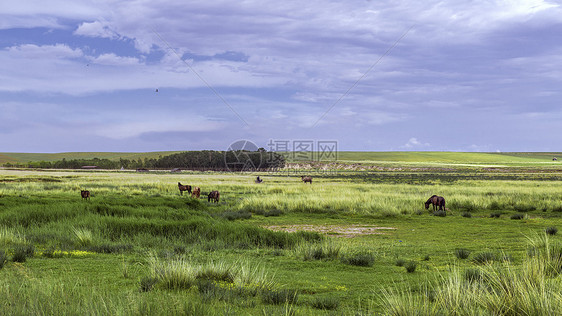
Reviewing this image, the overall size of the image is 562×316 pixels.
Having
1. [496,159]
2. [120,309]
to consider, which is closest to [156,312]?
[120,309]

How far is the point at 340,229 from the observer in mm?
18531

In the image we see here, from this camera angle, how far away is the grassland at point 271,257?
5.61m

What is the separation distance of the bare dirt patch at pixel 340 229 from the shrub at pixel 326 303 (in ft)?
33.0

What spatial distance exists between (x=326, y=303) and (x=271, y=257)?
16.1 ft

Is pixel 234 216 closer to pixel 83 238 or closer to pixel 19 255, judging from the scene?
pixel 83 238

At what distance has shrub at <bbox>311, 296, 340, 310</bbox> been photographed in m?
6.30

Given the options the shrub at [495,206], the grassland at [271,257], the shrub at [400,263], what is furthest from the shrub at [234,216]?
the shrub at [495,206]

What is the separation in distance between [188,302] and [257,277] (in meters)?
2.28

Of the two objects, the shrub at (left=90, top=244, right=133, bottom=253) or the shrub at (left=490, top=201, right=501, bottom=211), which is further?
the shrub at (left=490, top=201, right=501, bottom=211)

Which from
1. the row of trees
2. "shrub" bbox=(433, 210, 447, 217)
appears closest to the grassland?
"shrub" bbox=(433, 210, 447, 217)

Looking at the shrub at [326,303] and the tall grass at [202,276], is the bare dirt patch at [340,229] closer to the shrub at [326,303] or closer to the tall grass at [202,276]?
the tall grass at [202,276]

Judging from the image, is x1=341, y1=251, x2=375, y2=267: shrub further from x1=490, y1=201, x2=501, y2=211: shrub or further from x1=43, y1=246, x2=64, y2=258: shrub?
x1=490, y1=201, x2=501, y2=211: shrub

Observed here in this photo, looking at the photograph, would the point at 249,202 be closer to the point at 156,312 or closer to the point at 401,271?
the point at 401,271

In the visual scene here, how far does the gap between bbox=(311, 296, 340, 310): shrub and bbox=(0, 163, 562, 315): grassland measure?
2cm
